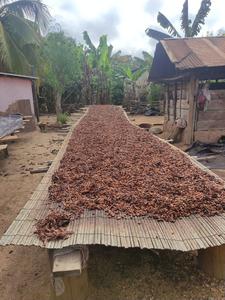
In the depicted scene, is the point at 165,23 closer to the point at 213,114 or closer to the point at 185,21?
the point at 185,21

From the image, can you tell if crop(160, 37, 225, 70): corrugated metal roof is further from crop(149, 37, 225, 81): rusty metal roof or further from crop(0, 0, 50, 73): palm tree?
crop(0, 0, 50, 73): palm tree

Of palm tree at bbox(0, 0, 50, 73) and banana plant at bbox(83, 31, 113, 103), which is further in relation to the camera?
banana plant at bbox(83, 31, 113, 103)

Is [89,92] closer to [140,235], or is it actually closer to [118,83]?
[118,83]

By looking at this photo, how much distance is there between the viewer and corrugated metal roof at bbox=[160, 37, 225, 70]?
22.7ft

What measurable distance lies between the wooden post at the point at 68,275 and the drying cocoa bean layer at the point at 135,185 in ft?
1.23

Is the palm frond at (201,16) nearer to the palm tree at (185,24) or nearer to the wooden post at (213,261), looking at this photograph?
the palm tree at (185,24)

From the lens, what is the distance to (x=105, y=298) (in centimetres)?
216

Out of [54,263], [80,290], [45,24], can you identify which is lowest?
[80,290]

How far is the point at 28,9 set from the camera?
13961 mm

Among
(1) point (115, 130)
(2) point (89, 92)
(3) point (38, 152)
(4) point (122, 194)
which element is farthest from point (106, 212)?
(2) point (89, 92)

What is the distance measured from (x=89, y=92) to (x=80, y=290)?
56.8ft

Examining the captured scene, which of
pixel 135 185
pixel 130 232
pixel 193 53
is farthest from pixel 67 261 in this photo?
pixel 193 53

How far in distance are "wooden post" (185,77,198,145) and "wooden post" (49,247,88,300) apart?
665cm

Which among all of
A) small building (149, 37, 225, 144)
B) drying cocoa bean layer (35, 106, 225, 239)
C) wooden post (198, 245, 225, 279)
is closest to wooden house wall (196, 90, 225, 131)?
small building (149, 37, 225, 144)
